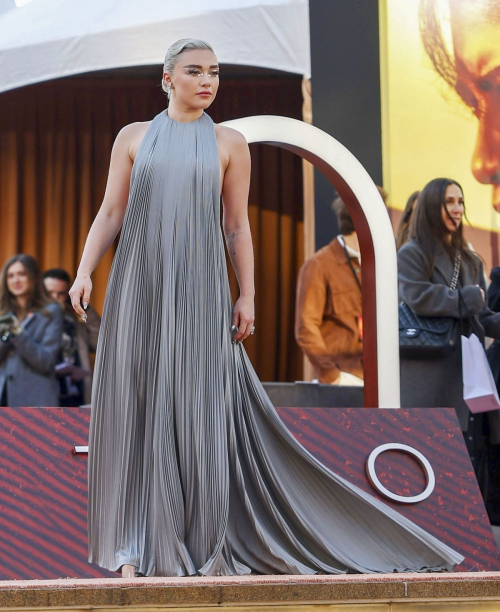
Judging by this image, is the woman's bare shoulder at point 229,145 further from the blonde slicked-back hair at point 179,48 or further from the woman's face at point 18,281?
the woman's face at point 18,281

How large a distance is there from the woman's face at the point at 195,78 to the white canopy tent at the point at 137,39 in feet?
13.4

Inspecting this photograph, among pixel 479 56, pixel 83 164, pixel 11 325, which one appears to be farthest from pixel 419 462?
pixel 83 164

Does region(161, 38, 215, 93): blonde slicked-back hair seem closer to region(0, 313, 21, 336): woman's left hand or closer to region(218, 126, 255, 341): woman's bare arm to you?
region(218, 126, 255, 341): woman's bare arm

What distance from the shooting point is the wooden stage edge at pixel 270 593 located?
3012mm

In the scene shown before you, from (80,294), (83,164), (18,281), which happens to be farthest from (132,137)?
(83,164)

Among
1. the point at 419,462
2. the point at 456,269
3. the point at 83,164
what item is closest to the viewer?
the point at 419,462

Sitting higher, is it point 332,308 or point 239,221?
point 239,221

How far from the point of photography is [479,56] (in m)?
8.89

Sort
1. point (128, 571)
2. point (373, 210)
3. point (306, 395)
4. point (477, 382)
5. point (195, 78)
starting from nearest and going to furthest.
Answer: point (128, 571) → point (195, 78) → point (373, 210) → point (477, 382) → point (306, 395)

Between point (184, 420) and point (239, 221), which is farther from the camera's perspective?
point (239, 221)

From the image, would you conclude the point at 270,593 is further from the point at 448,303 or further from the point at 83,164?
the point at 83,164

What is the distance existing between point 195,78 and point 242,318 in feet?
2.88

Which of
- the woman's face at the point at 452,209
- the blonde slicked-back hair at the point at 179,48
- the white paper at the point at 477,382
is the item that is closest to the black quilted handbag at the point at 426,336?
the white paper at the point at 477,382

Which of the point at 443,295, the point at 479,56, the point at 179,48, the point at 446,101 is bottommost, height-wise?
the point at 443,295
